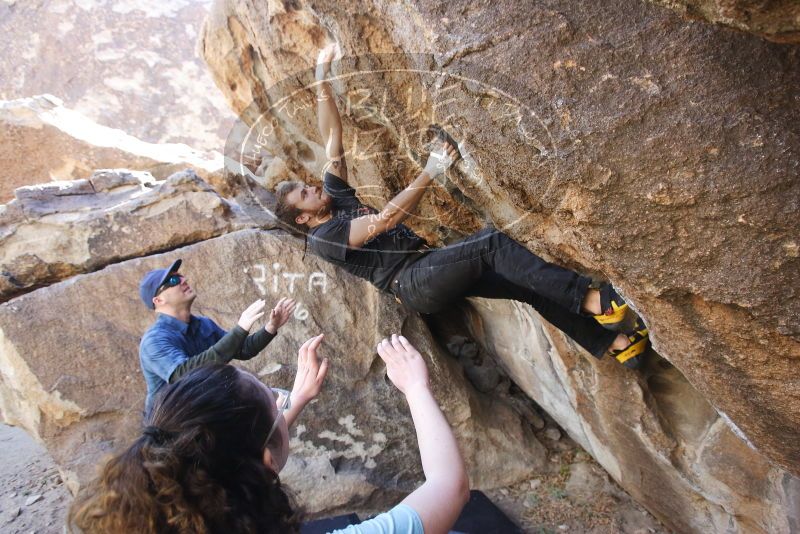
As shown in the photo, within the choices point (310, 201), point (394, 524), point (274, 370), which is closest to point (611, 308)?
point (394, 524)

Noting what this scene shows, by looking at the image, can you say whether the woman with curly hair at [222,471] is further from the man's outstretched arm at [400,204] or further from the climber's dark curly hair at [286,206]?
the climber's dark curly hair at [286,206]

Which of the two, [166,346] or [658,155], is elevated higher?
[658,155]

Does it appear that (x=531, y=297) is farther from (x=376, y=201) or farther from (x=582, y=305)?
(x=376, y=201)

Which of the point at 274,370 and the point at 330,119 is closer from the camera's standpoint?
the point at 330,119

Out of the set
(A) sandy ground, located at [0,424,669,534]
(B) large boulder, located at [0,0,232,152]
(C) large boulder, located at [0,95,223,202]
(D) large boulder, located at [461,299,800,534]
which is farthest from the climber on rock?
(B) large boulder, located at [0,0,232,152]

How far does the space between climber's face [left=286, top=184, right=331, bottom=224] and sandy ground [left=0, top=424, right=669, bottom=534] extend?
85.9 inches

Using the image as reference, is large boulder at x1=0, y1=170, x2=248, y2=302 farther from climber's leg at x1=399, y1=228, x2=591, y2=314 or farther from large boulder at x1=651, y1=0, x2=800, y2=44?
large boulder at x1=651, y1=0, x2=800, y2=44

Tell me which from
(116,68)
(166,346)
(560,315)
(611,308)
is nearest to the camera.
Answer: (611,308)

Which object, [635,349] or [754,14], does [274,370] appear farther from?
[754,14]

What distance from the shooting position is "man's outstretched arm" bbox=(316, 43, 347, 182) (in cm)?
245

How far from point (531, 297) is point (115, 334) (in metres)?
2.45

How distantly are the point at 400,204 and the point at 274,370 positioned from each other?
1574mm

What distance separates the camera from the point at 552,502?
333 cm

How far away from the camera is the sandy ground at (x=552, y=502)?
3.15 m
